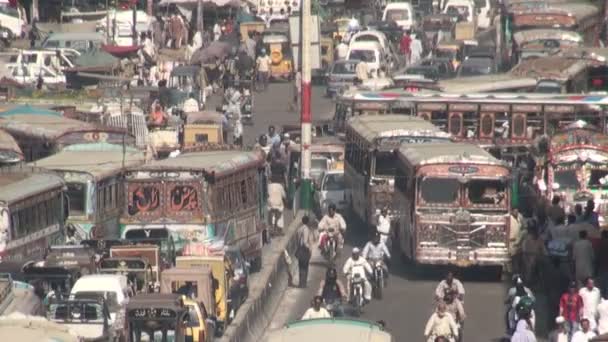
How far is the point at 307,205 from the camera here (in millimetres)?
44625

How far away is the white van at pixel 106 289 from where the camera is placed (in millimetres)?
30984

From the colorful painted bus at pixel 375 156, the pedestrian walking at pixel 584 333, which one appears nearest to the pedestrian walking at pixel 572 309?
the pedestrian walking at pixel 584 333

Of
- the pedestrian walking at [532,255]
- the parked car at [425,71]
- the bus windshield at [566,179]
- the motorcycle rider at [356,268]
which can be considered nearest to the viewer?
the motorcycle rider at [356,268]

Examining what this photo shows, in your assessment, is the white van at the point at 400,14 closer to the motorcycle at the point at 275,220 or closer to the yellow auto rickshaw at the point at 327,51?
the yellow auto rickshaw at the point at 327,51

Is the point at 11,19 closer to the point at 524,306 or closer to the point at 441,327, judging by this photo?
the point at 524,306

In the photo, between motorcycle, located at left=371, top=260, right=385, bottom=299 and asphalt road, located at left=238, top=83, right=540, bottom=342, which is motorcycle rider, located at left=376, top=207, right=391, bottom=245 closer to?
Answer: asphalt road, located at left=238, top=83, right=540, bottom=342

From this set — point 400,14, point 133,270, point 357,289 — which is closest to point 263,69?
point 400,14

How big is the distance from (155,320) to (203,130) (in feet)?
75.9

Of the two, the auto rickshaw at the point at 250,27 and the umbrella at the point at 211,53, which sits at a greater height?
the auto rickshaw at the point at 250,27

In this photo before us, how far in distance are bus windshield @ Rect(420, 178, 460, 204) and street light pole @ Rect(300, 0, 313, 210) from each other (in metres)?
6.78

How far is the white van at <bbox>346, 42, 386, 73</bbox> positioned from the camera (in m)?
68.1

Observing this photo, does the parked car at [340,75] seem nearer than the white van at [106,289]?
No

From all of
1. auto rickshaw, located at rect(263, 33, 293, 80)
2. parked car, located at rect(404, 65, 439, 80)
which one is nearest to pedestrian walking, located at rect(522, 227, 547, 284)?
parked car, located at rect(404, 65, 439, 80)

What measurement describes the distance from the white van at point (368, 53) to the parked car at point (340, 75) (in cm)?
100
